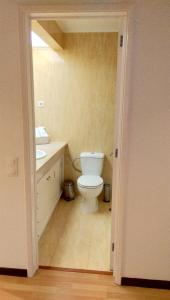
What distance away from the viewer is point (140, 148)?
1.60m

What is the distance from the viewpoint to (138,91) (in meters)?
1.51

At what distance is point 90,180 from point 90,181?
0.12ft

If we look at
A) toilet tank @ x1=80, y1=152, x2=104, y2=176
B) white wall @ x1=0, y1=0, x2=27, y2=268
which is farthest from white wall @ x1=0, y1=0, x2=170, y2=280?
toilet tank @ x1=80, y1=152, x2=104, y2=176

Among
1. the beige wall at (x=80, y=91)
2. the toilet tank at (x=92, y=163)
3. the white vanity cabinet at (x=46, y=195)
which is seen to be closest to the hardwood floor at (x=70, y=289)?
the white vanity cabinet at (x=46, y=195)

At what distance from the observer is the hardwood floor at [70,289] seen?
1.71 metres

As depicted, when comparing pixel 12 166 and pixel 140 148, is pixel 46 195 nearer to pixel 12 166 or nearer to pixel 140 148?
pixel 12 166

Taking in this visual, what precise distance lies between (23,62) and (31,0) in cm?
38

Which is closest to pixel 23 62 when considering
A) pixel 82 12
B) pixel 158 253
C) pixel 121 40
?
pixel 82 12

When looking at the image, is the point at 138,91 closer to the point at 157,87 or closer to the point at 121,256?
the point at 157,87

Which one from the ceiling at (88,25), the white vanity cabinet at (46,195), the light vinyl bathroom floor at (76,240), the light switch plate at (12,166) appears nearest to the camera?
the light switch plate at (12,166)

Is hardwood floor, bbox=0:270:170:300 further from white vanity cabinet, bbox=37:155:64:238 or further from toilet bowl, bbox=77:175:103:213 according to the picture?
toilet bowl, bbox=77:175:103:213

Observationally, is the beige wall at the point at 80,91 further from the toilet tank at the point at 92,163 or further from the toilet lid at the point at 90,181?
the toilet lid at the point at 90,181

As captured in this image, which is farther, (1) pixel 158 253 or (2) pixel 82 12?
(1) pixel 158 253

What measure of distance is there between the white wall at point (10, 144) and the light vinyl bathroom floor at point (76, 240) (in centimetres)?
39
